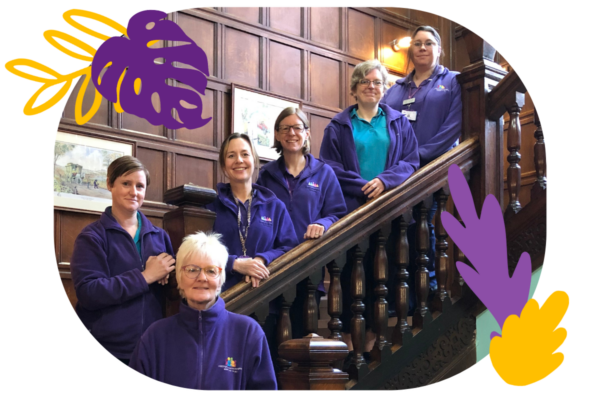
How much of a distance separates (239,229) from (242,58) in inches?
59.2

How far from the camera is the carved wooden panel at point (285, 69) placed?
4211 mm

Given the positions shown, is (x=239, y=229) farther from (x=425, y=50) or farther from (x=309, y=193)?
(x=425, y=50)

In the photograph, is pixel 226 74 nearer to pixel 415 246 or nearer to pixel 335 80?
pixel 335 80

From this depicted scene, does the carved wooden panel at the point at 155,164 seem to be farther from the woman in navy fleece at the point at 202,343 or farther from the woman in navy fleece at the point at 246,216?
the woman in navy fleece at the point at 202,343

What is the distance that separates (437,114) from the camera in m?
3.48

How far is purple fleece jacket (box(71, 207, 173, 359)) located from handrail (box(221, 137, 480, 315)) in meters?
0.29

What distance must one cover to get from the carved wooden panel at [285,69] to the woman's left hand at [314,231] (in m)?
1.32

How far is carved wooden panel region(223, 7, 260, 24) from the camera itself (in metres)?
3.37

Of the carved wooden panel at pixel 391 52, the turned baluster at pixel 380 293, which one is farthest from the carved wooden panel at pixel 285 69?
the turned baluster at pixel 380 293

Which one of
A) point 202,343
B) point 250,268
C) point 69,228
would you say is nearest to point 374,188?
point 250,268

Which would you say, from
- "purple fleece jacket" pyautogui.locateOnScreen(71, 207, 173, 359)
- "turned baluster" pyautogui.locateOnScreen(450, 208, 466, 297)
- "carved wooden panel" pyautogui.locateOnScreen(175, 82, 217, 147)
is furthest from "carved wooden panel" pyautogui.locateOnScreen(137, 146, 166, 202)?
"turned baluster" pyautogui.locateOnScreen(450, 208, 466, 297)

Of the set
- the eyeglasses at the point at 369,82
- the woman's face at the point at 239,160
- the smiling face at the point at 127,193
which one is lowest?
the smiling face at the point at 127,193

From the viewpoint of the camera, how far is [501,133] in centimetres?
340

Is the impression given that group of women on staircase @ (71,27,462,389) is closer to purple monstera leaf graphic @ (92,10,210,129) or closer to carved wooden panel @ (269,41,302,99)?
purple monstera leaf graphic @ (92,10,210,129)
